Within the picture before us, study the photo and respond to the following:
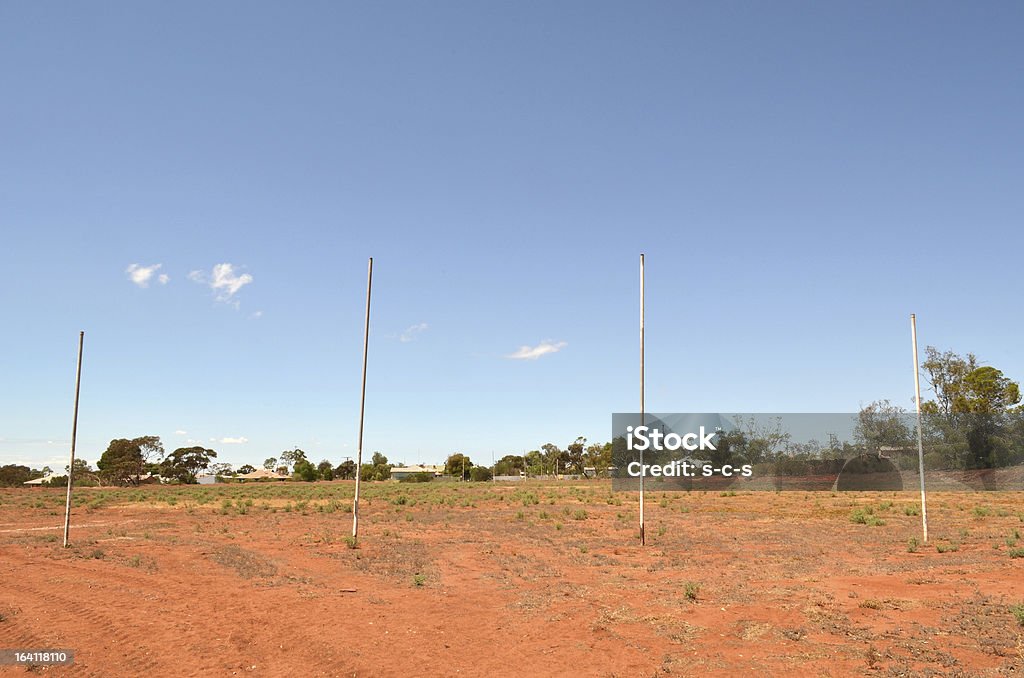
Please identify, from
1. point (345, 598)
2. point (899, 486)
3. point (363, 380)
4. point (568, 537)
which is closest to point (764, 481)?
point (899, 486)

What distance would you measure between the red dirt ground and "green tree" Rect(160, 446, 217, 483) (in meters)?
99.2

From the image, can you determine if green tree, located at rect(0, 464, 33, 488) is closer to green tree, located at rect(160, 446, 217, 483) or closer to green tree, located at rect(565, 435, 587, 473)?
green tree, located at rect(160, 446, 217, 483)

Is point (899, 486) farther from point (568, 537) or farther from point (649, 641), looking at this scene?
point (649, 641)

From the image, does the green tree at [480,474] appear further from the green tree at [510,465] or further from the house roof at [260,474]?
the house roof at [260,474]

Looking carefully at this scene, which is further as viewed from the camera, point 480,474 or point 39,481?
point 480,474

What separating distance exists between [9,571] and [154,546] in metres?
5.67

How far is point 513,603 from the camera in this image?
14812 mm

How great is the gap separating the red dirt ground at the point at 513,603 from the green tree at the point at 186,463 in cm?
9922

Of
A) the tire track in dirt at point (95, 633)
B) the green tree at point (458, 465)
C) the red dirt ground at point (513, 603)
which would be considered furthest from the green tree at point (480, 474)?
the tire track in dirt at point (95, 633)

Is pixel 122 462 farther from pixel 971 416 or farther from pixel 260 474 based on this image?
pixel 971 416

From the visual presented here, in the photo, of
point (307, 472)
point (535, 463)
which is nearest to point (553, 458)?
point (535, 463)

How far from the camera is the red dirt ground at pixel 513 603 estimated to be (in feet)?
35.7

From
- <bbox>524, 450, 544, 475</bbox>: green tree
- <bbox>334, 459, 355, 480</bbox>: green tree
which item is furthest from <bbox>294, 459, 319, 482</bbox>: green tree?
<bbox>524, 450, 544, 475</bbox>: green tree

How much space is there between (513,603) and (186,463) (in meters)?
124
